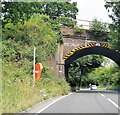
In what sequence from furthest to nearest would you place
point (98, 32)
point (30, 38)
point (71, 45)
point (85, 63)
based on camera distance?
1. point (85, 63)
2. point (98, 32)
3. point (71, 45)
4. point (30, 38)

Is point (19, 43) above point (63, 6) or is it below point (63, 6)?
below

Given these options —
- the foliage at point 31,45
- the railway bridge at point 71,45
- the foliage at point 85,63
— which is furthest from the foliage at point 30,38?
the foliage at point 85,63

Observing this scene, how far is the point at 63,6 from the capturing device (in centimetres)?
5425

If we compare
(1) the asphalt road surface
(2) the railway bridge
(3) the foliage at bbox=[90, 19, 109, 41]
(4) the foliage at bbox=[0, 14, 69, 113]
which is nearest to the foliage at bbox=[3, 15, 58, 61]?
(4) the foliage at bbox=[0, 14, 69, 113]

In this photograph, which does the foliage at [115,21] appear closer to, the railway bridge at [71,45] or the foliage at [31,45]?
the foliage at [31,45]

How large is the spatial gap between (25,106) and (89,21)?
27.9 metres

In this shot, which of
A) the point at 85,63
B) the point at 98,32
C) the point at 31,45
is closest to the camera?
the point at 31,45

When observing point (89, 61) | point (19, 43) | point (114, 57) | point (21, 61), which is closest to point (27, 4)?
point (21, 61)

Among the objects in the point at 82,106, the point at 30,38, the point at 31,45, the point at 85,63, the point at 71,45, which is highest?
the point at 30,38

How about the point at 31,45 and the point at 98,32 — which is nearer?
the point at 31,45

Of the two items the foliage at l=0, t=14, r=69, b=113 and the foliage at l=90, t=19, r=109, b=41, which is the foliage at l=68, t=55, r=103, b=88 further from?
the foliage at l=0, t=14, r=69, b=113

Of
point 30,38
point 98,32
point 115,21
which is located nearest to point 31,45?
point 30,38

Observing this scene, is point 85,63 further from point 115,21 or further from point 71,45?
point 115,21

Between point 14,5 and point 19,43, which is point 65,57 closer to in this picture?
point 19,43
